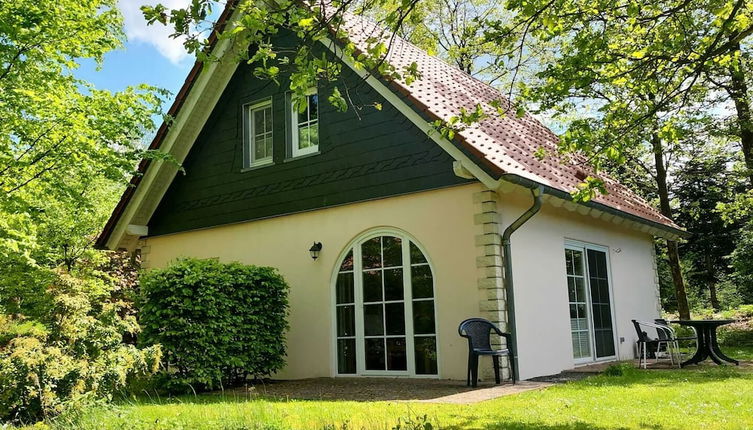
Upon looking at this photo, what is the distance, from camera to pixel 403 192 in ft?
30.2

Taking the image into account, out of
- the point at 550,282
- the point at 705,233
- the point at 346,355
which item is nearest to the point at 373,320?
the point at 346,355

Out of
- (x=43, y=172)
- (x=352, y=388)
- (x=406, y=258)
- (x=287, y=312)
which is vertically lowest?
(x=352, y=388)

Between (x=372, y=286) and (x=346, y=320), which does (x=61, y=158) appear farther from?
(x=372, y=286)

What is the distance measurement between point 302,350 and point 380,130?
3667mm

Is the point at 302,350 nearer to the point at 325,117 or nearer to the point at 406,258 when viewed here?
the point at 406,258

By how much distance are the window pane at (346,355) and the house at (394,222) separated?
2 centimetres

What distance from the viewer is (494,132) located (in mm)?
9961

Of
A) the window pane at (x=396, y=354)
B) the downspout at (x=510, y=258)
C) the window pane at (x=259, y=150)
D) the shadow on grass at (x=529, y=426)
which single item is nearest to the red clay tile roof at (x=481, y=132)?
the downspout at (x=510, y=258)

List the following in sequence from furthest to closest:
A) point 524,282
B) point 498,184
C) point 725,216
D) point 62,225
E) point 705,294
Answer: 1. point 705,294
2. point 725,216
3. point 62,225
4. point 524,282
5. point 498,184

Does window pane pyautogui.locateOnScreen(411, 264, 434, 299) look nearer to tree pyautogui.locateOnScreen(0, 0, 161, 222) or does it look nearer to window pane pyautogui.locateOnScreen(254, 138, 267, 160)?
window pane pyautogui.locateOnScreen(254, 138, 267, 160)

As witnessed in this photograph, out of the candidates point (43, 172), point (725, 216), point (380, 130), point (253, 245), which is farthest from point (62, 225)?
point (725, 216)

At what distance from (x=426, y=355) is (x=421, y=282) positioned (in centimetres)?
Result: 100

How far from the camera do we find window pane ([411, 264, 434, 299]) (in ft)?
29.2

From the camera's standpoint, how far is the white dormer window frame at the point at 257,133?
1144cm
